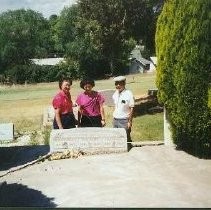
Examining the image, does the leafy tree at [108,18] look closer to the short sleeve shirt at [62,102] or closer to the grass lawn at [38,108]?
the grass lawn at [38,108]

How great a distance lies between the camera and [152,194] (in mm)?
7336

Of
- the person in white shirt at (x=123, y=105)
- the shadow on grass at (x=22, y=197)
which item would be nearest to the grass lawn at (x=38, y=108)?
the person in white shirt at (x=123, y=105)

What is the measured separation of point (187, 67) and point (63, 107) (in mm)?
2215

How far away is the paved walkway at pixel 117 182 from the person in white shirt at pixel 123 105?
1.73 ft

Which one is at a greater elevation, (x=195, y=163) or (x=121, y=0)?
(x=121, y=0)

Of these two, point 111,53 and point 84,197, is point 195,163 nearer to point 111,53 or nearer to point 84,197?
point 84,197

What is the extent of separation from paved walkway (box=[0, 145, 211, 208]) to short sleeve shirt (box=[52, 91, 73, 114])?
86 cm

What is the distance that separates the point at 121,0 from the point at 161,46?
34.0 feet

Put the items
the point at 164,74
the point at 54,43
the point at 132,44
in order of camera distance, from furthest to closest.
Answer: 1. the point at 54,43
2. the point at 132,44
3. the point at 164,74

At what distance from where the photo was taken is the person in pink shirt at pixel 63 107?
9094 millimetres

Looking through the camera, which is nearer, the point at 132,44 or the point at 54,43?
the point at 132,44

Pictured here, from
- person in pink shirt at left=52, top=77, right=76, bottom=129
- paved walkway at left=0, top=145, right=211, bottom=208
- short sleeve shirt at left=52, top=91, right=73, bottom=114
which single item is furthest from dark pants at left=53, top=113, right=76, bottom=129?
paved walkway at left=0, top=145, right=211, bottom=208

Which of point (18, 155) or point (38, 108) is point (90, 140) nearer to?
point (18, 155)

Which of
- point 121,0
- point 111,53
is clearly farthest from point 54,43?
point 121,0
